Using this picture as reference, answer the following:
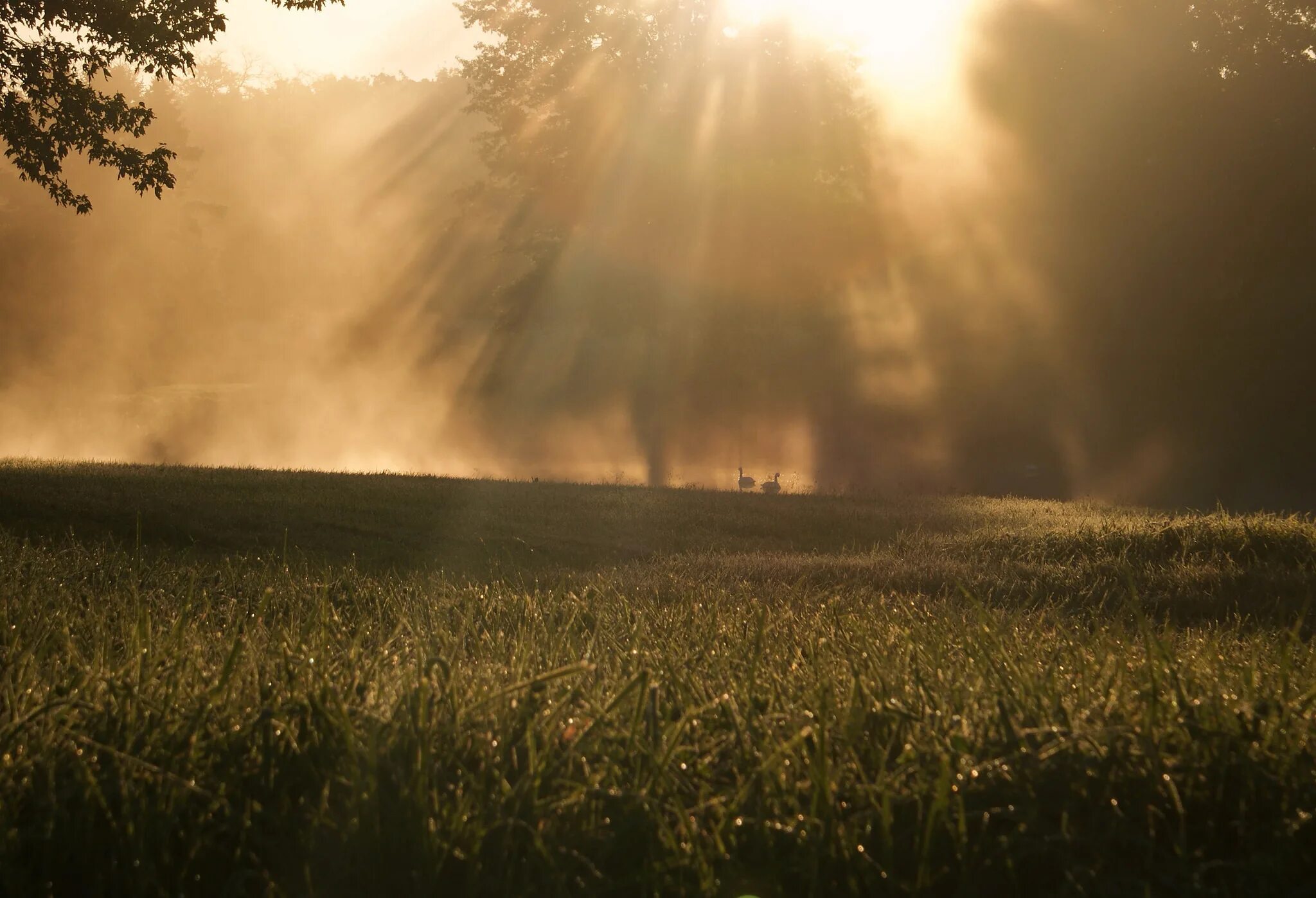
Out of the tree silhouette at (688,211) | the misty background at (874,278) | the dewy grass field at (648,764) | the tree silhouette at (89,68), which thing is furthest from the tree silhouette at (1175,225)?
the dewy grass field at (648,764)

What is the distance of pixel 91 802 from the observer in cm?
243

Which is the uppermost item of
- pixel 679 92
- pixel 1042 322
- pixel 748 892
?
pixel 679 92

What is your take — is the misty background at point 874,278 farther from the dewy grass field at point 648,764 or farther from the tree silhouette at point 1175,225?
the dewy grass field at point 648,764

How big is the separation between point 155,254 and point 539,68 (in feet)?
87.6

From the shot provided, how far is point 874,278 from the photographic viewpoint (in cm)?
3064

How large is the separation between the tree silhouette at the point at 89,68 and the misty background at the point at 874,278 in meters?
13.1

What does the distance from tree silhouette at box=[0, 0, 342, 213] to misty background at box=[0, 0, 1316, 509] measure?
516 inches

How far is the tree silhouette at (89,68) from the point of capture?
11547 millimetres

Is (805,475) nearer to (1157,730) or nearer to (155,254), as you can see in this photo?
(1157,730)

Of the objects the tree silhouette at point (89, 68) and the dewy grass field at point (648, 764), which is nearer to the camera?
the dewy grass field at point (648, 764)

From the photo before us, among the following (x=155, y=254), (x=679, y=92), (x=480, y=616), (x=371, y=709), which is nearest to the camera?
(x=371, y=709)

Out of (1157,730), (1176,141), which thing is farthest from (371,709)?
(1176,141)

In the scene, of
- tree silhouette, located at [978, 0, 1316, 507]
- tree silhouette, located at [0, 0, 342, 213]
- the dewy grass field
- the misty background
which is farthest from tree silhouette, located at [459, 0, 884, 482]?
the dewy grass field

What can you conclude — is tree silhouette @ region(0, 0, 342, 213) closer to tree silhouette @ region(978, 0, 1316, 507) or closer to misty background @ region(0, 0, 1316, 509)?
misty background @ region(0, 0, 1316, 509)
